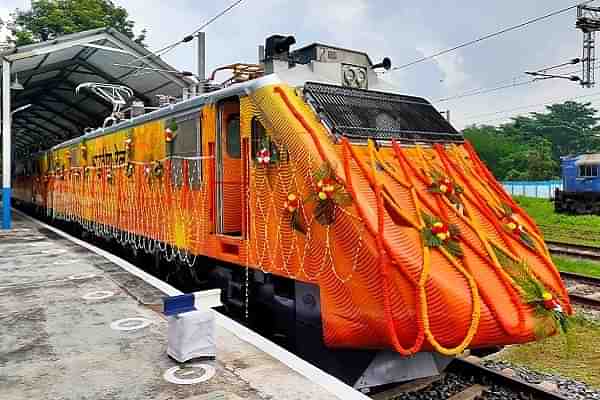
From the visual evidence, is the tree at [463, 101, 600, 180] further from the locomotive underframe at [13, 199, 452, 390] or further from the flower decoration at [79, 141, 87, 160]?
the locomotive underframe at [13, 199, 452, 390]

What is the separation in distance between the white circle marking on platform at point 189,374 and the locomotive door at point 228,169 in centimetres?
221

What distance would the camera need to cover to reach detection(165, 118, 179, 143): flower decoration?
22.9ft

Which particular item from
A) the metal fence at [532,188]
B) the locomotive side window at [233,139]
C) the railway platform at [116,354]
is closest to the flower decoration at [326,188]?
the railway platform at [116,354]

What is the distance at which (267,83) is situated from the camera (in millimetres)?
4953

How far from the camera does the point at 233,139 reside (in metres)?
5.92

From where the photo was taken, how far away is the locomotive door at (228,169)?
231 inches

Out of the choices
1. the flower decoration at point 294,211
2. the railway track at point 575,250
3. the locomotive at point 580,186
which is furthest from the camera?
the locomotive at point 580,186

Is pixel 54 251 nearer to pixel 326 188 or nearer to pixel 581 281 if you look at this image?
pixel 326 188

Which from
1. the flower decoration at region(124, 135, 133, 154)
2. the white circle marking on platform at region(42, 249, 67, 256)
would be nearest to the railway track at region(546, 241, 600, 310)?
the flower decoration at region(124, 135, 133, 154)

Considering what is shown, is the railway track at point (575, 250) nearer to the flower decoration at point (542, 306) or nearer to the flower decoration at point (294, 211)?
the flower decoration at point (542, 306)

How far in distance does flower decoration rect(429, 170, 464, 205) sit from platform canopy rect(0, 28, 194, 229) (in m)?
11.3

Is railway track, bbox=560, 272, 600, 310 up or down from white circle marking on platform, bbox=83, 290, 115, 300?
down

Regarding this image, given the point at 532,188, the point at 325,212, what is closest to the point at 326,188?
the point at 325,212

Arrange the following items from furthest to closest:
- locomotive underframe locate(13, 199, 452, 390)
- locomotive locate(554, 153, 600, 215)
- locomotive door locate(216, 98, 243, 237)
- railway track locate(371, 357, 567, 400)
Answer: locomotive locate(554, 153, 600, 215) → locomotive door locate(216, 98, 243, 237) → railway track locate(371, 357, 567, 400) → locomotive underframe locate(13, 199, 452, 390)
